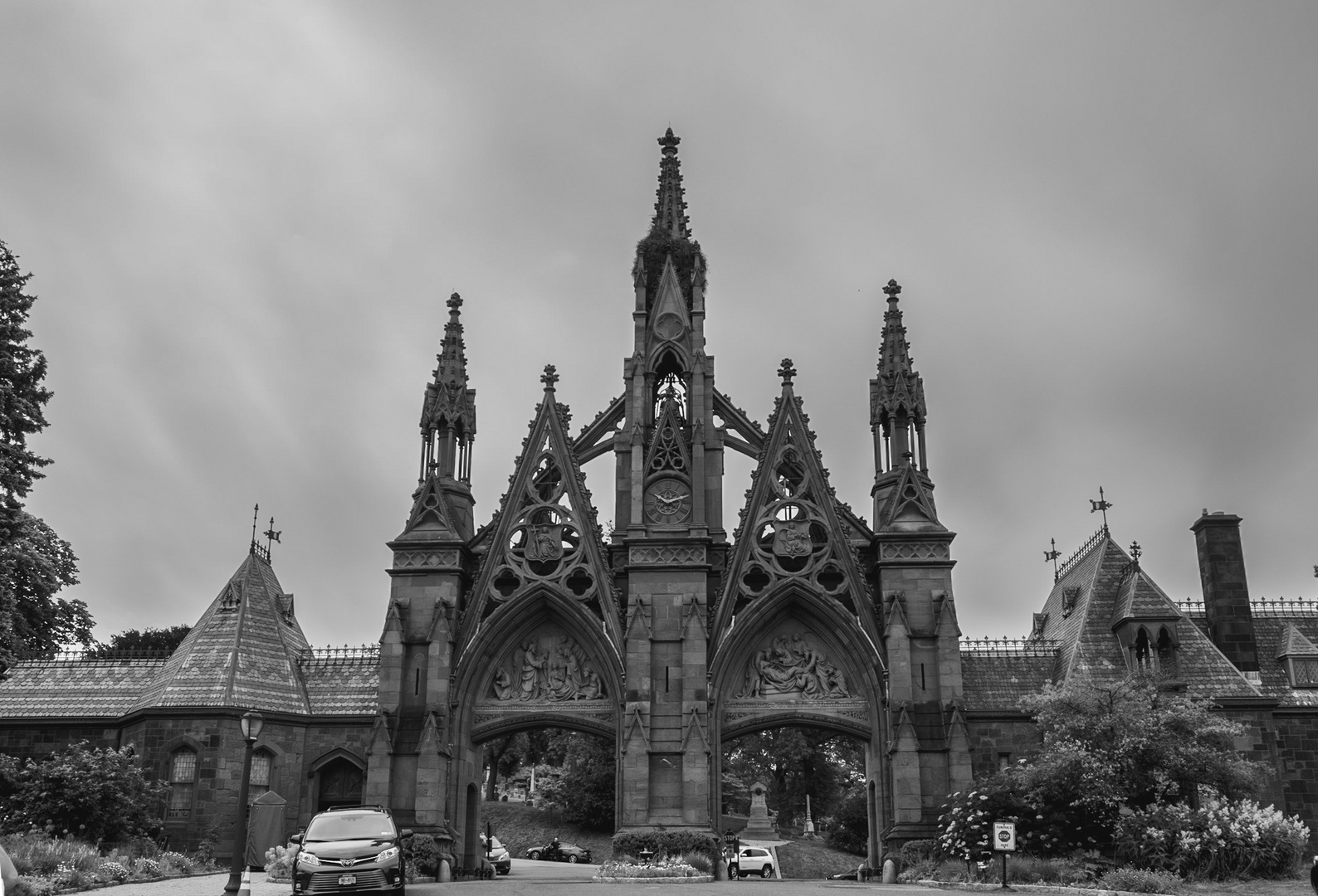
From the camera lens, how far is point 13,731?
1490 inches

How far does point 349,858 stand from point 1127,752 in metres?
17.8

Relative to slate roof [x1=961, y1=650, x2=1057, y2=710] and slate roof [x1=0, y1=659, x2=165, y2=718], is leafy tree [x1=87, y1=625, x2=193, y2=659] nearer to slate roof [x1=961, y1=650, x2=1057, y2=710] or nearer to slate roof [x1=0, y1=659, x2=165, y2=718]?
slate roof [x1=0, y1=659, x2=165, y2=718]

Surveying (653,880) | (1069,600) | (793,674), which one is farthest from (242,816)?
(1069,600)

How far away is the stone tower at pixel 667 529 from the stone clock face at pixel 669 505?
0.02m

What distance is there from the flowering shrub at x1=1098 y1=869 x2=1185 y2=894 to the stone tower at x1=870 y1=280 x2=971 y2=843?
317 inches

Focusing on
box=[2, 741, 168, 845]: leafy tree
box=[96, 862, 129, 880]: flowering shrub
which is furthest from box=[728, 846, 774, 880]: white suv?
box=[96, 862, 129, 880]: flowering shrub

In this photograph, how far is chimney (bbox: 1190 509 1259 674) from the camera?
126ft

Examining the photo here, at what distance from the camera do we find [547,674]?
36.5 m

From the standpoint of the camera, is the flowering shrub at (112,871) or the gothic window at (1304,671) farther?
the gothic window at (1304,671)

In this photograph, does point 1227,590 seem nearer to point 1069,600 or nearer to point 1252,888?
point 1069,600

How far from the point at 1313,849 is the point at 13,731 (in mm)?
38186

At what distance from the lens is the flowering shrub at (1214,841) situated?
25266mm

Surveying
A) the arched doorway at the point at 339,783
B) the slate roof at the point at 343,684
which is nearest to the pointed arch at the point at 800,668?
the slate roof at the point at 343,684

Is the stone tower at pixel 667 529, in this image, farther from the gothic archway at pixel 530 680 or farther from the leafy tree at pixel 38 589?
the leafy tree at pixel 38 589
